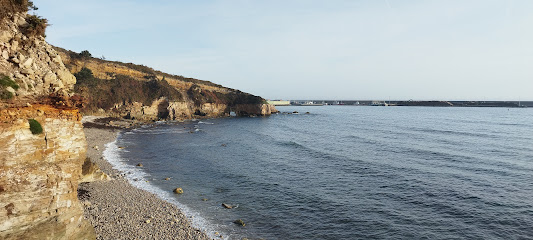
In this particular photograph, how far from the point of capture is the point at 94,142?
167 ft

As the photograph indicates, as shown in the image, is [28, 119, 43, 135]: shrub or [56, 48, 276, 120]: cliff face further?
[56, 48, 276, 120]: cliff face

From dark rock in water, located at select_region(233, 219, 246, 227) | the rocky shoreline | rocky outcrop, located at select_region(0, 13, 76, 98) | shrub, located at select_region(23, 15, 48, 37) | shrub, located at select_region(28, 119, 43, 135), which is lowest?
dark rock in water, located at select_region(233, 219, 246, 227)

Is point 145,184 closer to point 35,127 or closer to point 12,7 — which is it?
point 35,127

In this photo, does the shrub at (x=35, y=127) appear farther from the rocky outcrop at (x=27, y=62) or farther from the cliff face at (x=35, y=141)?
the rocky outcrop at (x=27, y=62)

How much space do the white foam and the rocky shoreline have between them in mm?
582

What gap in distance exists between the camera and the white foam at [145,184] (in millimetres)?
21241

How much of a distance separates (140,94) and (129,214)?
81254 millimetres

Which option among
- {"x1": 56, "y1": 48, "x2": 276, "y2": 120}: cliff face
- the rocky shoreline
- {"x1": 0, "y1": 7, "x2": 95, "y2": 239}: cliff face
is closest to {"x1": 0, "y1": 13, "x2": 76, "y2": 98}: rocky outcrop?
{"x1": 0, "y1": 7, "x2": 95, "y2": 239}: cliff face

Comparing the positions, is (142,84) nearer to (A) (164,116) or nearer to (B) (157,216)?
(A) (164,116)

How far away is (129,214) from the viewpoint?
72.3 feet

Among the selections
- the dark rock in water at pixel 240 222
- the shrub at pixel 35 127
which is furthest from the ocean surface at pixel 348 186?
the shrub at pixel 35 127

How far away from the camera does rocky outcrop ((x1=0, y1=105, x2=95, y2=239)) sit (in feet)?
35.8

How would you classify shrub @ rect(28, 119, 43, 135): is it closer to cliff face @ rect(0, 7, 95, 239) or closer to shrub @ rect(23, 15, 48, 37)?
cliff face @ rect(0, 7, 95, 239)

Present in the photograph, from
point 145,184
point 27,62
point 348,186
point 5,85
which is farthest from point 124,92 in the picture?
point 5,85
